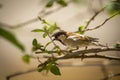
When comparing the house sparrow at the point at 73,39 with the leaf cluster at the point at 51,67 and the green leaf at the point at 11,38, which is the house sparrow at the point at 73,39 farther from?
the green leaf at the point at 11,38

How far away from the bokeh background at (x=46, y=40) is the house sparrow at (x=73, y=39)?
24 centimetres

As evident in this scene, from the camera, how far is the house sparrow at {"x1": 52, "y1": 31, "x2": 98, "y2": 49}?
0.83m

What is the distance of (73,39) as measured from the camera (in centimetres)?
90

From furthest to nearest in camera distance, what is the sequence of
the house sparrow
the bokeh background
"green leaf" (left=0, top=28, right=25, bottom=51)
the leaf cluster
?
the bokeh background < the house sparrow < the leaf cluster < "green leaf" (left=0, top=28, right=25, bottom=51)

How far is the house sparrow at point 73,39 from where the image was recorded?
0.83 meters

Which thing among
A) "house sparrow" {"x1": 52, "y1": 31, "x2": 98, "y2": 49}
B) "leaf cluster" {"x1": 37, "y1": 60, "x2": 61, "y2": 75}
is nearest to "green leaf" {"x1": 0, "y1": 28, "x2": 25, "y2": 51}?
"leaf cluster" {"x1": 37, "y1": 60, "x2": 61, "y2": 75}

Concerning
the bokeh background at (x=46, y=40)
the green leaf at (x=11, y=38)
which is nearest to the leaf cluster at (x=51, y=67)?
the green leaf at (x=11, y=38)

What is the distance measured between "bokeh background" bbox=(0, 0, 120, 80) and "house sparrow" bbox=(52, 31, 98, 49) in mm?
238

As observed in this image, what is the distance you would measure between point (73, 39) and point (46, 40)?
0.29 meters

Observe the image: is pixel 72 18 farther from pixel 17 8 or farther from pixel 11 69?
pixel 11 69

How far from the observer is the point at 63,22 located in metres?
1.20

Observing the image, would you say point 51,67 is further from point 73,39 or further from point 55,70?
point 73,39

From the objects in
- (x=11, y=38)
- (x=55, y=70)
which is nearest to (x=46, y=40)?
(x=55, y=70)

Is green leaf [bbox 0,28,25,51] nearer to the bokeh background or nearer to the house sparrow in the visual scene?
the house sparrow
